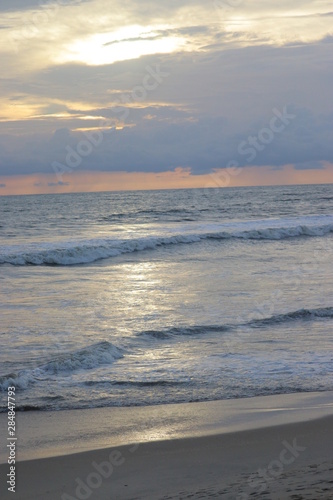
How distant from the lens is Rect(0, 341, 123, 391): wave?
336 inches

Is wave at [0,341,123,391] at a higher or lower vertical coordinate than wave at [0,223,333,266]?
lower

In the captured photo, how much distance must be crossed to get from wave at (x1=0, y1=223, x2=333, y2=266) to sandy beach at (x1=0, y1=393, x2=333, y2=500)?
62.5 feet

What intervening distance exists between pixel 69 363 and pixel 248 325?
13.9 ft

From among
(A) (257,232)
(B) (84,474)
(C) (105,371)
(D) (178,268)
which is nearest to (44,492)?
(B) (84,474)

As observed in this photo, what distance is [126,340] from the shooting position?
11156 millimetres

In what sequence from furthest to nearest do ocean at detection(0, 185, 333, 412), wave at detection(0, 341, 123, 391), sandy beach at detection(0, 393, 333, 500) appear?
1. wave at detection(0, 341, 123, 391)
2. ocean at detection(0, 185, 333, 412)
3. sandy beach at detection(0, 393, 333, 500)

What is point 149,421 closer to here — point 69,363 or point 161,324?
point 69,363

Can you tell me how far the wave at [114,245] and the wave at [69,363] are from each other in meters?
15.7

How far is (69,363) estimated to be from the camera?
31.0ft

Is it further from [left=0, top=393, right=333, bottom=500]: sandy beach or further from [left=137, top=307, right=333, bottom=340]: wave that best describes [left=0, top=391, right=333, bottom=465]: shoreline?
[left=137, top=307, right=333, bottom=340]: wave

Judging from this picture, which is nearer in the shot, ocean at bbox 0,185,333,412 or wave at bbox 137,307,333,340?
ocean at bbox 0,185,333,412

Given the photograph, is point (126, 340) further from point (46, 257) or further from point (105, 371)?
point (46, 257)

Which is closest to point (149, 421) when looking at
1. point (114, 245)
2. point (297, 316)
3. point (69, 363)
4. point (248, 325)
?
point (69, 363)

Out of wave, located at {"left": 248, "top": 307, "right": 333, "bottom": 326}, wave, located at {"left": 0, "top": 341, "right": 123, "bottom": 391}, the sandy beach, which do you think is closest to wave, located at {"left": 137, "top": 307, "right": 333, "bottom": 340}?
wave, located at {"left": 248, "top": 307, "right": 333, "bottom": 326}
